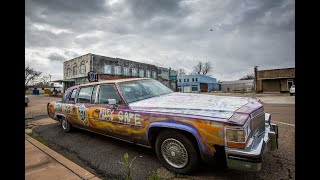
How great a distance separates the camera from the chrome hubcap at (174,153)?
2.64 m

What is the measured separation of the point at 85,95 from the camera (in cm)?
461

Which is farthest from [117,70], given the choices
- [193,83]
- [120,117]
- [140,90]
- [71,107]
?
[120,117]

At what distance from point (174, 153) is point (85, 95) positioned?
9.76 ft

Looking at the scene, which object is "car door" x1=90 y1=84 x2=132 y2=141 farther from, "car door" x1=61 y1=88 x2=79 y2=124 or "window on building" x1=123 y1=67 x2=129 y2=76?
"window on building" x1=123 y1=67 x2=129 y2=76

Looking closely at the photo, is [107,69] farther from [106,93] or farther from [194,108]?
[194,108]

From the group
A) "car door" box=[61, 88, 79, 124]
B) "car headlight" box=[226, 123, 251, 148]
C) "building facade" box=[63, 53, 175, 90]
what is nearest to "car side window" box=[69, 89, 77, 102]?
"car door" box=[61, 88, 79, 124]

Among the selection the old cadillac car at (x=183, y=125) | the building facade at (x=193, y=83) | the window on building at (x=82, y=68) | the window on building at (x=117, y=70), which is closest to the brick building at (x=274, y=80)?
the building facade at (x=193, y=83)

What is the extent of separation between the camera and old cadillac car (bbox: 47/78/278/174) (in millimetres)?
2182

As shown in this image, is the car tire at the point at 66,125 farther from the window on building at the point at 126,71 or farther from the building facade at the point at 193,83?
the building facade at the point at 193,83

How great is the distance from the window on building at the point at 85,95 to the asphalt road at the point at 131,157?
1.03 metres

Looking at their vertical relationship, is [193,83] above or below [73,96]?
above

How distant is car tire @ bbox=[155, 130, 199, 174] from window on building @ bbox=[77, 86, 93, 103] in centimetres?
243
